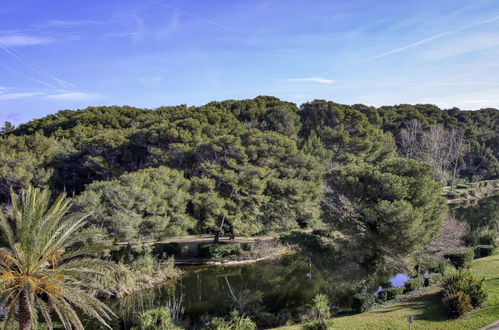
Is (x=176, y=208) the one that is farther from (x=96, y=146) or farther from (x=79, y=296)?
(x=96, y=146)

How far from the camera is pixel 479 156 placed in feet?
207

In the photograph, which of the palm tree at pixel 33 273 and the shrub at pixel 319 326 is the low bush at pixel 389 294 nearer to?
the shrub at pixel 319 326

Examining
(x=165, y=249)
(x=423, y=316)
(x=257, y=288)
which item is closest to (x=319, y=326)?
(x=423, y=316)

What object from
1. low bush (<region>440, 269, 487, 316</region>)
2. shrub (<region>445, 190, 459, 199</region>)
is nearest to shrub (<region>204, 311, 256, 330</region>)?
low bush (<region>440, 269, 487, 316</region>)

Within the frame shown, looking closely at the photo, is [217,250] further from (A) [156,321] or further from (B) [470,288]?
(B) [470,288]

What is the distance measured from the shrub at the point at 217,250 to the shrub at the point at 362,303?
13.5 meters

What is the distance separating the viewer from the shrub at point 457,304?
11.1 m

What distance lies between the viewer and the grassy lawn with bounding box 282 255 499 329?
1062 centimetres

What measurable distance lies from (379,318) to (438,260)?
6793mm

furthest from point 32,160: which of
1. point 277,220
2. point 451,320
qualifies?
point 451,320

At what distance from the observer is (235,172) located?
28.8 m

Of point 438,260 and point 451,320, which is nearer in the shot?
point 451,320

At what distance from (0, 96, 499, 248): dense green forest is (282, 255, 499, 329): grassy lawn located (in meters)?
3.55

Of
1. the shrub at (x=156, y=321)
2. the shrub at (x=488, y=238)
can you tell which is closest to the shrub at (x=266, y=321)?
the shrub at (x=156, y=321)
